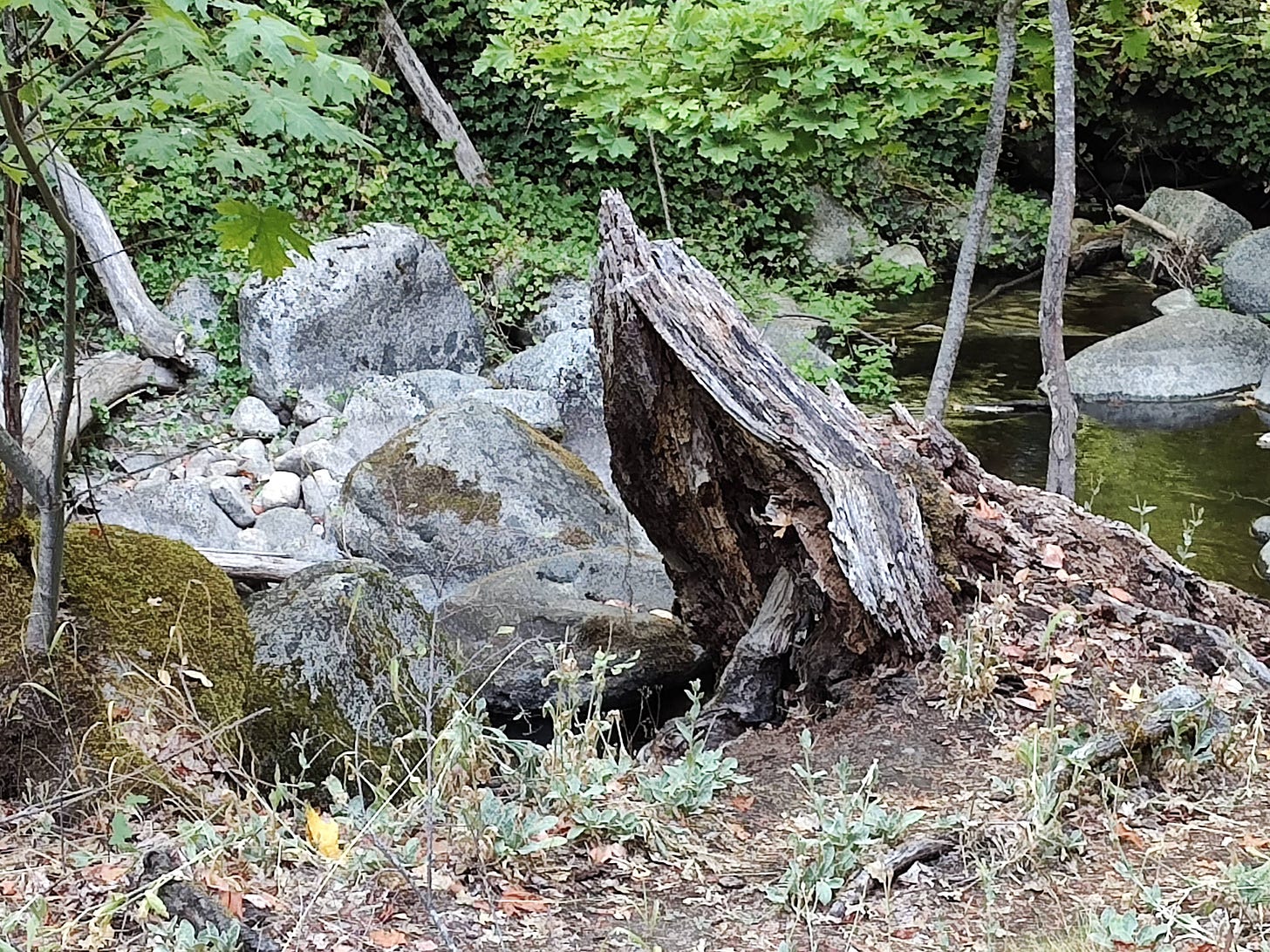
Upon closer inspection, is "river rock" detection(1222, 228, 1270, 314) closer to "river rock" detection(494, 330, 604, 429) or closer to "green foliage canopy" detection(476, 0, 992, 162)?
"green foliage canopy" detection(476, 0, 992, 162)

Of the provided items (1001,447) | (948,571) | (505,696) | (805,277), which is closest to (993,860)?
(948,571)

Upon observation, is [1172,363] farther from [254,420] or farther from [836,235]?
[254,420]

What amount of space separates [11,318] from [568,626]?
2.46 meters

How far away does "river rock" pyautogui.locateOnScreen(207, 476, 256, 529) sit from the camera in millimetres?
7879

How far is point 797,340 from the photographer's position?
34.0 feet

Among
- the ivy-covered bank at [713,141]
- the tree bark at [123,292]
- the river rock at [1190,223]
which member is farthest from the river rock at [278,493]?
the river rock at [1190,223]

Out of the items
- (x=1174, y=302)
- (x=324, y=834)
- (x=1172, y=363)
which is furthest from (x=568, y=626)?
(x=1174, y=302)

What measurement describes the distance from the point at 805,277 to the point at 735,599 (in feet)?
32.5

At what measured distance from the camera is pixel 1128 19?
22.9 ft

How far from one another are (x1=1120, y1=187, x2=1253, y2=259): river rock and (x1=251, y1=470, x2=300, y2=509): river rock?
36.8 feet

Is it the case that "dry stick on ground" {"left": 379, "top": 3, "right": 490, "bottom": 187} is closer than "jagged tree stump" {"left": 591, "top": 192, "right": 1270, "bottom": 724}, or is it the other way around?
"jagged tree stump" {"left": 591, "top": 192, "right": 1270, "bottom": 724}

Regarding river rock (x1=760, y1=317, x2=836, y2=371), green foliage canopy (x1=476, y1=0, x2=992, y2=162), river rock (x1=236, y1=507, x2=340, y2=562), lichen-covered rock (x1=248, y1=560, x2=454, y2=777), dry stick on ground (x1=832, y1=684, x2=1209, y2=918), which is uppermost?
green foliage canopy (x1=476, y1=0, x2=992, y2=162)

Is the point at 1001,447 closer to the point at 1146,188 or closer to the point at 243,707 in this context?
the point at 243,707

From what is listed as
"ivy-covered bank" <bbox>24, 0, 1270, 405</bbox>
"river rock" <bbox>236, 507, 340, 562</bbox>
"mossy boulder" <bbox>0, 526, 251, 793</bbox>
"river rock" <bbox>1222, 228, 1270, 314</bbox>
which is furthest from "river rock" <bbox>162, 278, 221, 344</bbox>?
"river rock" <bbox>1222, 228, 1270, 314</bbox>
